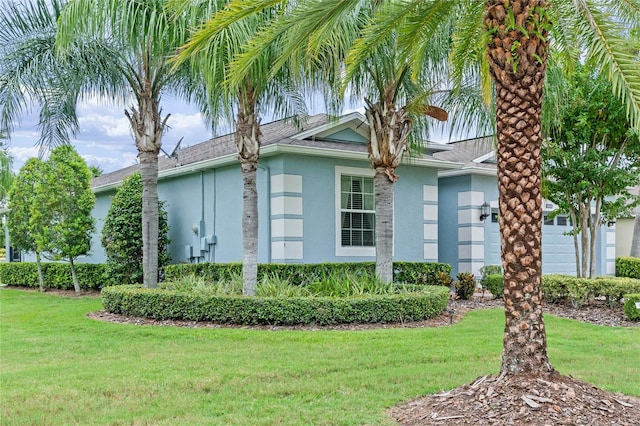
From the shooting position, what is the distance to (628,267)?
20.9 meters

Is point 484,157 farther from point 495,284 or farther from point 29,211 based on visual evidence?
point 29,211

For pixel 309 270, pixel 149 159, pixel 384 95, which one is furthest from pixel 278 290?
pixel 384 95

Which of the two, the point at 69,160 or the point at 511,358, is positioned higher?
the point at 69,160

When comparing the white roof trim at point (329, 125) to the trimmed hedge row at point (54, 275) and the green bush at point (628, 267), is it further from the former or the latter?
the green bush at point (628, 267)

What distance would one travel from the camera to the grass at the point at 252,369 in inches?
222

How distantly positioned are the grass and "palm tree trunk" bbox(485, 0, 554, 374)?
1.30 metres

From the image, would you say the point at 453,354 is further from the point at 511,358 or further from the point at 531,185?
the point at 531,185

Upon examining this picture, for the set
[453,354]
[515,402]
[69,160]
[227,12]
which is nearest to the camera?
[515,402]

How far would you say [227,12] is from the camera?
6.24 meters

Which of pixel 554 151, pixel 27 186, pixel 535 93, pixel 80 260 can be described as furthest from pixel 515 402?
pixel 80 260

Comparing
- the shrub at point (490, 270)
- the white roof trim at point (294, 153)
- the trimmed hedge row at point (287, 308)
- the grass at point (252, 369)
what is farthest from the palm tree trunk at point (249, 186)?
the shrub at point (490, 270)

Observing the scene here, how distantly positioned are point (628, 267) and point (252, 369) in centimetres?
1782

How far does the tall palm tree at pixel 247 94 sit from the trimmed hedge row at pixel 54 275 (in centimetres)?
786

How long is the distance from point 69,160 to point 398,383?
48.1ft
